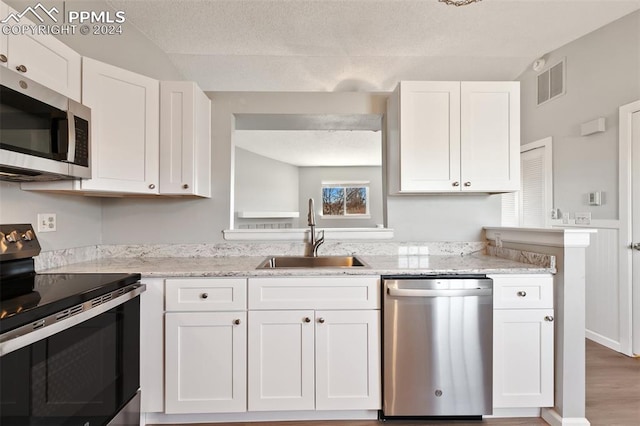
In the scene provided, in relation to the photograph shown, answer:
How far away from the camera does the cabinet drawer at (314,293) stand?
1.73m

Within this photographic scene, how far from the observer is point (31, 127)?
1344mm

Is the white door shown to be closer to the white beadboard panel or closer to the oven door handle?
the white beadboard panel

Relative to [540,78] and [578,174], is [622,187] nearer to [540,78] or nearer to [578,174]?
[578,174]

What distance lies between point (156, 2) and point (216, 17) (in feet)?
1.18

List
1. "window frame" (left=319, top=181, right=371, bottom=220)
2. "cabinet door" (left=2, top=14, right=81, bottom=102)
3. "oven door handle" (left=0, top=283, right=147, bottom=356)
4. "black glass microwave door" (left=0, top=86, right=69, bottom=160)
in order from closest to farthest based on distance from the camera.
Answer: "oven door handle" (left=0, top=283, right=147, bottom=356) < "black glass microwave door" (left=0, top=86, right=69, bottom=160) < "cabinet door" (left=2, top=14, right=81, bottom=102) < "window frame" (left=319, top=181, right=371, bottom=220)

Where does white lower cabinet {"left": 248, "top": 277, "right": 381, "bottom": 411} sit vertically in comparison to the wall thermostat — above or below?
below

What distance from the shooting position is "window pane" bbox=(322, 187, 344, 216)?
730cm

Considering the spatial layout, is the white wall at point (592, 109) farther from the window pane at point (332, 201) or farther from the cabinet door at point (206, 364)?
the window pane at point (332, 201)

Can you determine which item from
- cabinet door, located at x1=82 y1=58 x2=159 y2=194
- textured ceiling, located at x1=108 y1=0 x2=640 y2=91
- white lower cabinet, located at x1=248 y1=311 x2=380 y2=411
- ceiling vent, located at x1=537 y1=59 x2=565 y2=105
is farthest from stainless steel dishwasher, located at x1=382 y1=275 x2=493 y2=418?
ceiling vent, located at x1=537 y1=59 x2=565 y2=105

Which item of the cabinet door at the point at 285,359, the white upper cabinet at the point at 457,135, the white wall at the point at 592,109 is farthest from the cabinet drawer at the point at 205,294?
the white wall at the point at 592,109

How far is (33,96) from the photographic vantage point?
4.37ft

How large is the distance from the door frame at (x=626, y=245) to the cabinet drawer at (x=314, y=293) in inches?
100.0

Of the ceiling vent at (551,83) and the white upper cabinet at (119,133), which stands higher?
the ceiling vent at (551,83)

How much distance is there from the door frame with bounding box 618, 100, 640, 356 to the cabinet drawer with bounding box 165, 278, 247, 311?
324cm
